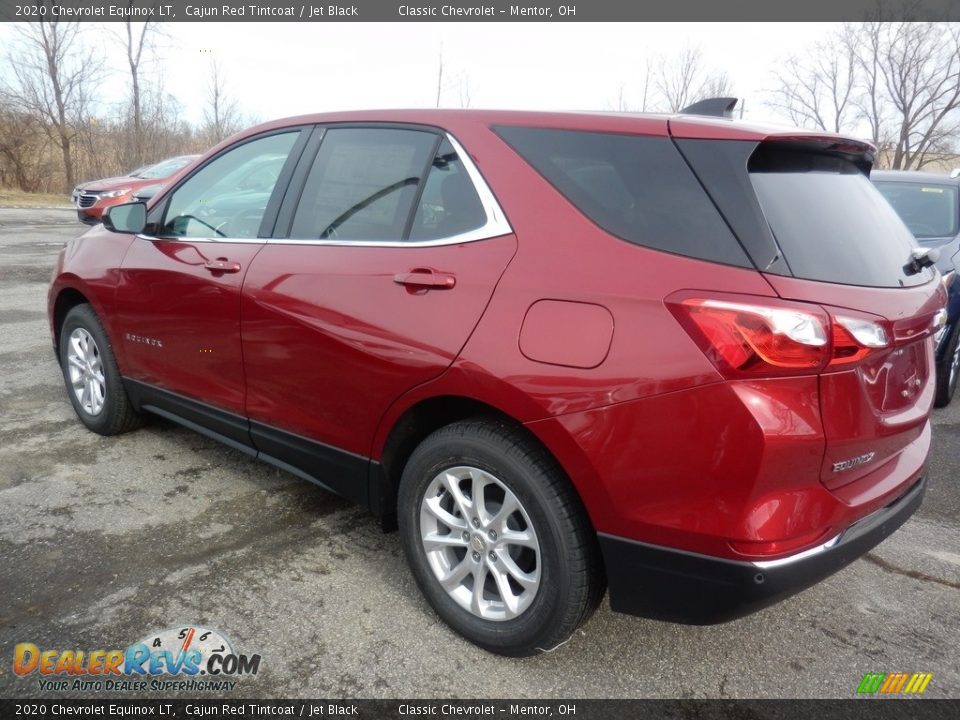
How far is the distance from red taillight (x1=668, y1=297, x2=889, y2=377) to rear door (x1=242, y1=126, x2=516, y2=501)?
2.29ft

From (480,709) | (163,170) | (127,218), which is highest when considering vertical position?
(163,170)

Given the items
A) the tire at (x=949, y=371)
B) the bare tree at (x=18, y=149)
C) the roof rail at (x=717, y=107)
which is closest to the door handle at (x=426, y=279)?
the roof rail at (x=717, y=107)

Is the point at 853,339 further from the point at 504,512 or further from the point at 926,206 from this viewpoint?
the point at 926,206

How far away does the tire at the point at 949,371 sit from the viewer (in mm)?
5139

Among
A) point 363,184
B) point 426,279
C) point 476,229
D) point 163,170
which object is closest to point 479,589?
point 426,279

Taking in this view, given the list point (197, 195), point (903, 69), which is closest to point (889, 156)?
point (903, 69)

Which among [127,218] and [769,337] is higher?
[127,218]

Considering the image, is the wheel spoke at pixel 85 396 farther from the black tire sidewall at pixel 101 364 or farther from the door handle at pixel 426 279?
the door handle at pixel 426 279

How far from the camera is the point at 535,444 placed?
7.33ft

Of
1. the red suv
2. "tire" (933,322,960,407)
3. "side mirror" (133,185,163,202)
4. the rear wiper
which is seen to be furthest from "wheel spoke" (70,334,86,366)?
"side mirror" (133,185,163,202)

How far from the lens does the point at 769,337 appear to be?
1.83 m

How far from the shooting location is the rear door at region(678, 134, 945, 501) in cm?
191

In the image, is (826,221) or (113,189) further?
(113,189)

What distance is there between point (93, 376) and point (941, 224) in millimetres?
6648
